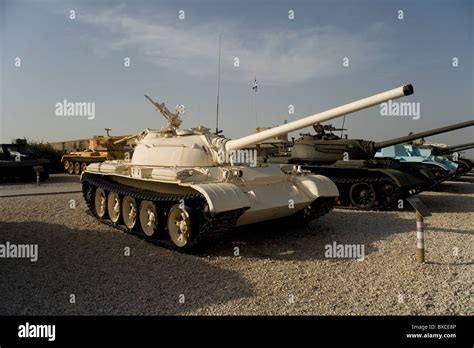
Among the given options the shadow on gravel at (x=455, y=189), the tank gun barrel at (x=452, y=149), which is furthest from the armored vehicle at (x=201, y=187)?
the tank gun barrel at (x=452, y=149)

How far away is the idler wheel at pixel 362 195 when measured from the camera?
11.9 meters

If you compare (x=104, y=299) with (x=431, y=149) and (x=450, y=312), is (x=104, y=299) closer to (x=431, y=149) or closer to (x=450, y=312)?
(x=450, y=312)

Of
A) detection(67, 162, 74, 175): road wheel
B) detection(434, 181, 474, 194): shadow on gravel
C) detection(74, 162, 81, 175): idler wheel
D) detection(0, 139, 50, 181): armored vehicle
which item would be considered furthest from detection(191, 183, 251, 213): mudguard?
detection(67, 162, 74, 175): road wheel

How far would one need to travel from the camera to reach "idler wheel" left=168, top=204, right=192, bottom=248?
708 cm

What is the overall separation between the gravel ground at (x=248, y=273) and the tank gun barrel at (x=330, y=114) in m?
2.00

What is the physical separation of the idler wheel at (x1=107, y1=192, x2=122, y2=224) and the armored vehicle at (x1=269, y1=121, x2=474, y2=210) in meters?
6.23

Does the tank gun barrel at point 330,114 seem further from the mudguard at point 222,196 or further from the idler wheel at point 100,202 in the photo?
the idler wheel at point 100,202

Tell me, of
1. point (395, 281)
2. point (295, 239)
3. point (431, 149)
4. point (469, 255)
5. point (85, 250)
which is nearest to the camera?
point (395, 281)

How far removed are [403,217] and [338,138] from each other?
13.5ft

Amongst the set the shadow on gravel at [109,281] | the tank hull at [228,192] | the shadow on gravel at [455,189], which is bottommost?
the shadow on gravel at [109,281]

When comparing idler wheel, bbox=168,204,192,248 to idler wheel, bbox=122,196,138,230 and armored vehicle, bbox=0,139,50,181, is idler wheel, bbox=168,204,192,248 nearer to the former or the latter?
idler wheel, bbox=122,196,138,230

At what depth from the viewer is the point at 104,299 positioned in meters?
4.97

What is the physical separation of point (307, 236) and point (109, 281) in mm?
4231

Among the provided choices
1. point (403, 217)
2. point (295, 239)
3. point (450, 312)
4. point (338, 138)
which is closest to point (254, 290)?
point (450, 312)
